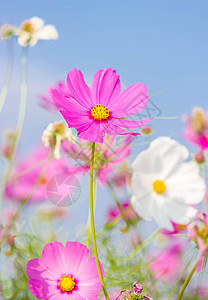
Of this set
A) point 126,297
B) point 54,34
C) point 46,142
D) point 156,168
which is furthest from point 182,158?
point 54,34

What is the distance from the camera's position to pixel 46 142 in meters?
0.60

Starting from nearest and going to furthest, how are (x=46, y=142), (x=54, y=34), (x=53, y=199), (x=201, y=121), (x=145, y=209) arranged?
(x=145, y=209)
(x=53, y=199)
(x=46, y=142)
(x=54, y=34)
(x=201, y=121)

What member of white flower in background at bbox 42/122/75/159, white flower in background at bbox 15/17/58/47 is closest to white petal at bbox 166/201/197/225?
white flower in background at bbox 42/122/75/159

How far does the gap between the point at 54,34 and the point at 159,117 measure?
43 centimetres

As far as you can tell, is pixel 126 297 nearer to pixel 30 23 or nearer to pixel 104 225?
pixel 104 225

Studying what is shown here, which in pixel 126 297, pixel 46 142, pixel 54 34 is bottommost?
pixel 126 297

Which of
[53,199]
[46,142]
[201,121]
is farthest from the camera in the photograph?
[201,121]

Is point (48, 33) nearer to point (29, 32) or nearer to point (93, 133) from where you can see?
point (29, 32)

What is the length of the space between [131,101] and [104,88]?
31 mm

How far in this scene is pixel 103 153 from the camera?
0.57 m

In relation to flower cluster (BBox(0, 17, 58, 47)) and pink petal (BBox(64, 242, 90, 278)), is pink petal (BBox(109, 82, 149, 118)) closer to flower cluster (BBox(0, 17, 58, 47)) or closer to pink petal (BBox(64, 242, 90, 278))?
pink petal (BBox(64, 242, 90, 278))

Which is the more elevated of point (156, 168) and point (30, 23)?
point (30, 23)

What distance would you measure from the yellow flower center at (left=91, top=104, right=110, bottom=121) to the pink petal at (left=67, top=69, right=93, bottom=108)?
11mm

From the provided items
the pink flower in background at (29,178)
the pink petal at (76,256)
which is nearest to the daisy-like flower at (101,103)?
the pink petal at (76,256)
